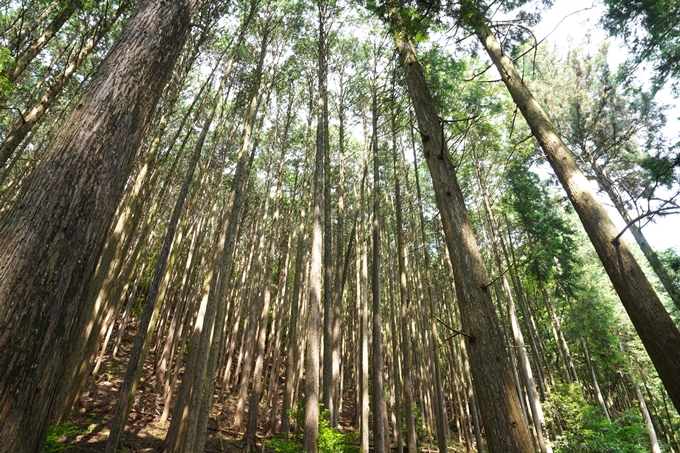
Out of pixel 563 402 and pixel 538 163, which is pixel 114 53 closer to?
pixel 563 402

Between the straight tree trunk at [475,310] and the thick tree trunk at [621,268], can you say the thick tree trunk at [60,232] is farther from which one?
the thick tree trunk at [621,268]

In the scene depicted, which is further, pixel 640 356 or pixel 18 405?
pixel 640 356

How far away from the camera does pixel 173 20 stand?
212 cm

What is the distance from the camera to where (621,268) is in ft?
10.3

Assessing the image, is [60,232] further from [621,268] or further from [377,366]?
[377,366]

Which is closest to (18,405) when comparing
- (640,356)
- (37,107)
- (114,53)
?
(114,53)

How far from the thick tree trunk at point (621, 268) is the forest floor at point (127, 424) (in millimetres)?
6888

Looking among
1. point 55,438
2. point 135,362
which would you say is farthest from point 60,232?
point 55,438

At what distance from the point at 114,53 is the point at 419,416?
14868 mm

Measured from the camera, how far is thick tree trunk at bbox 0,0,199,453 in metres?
1.13

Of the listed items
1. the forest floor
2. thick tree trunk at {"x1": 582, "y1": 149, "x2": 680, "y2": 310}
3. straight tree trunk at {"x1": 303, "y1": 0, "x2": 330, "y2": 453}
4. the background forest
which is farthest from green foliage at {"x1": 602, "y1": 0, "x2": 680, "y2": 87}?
the forest floor

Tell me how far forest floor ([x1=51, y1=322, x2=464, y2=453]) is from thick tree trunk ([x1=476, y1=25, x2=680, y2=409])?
689cm

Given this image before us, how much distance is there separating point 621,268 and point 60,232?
4.64m

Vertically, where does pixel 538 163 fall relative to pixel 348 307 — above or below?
above
